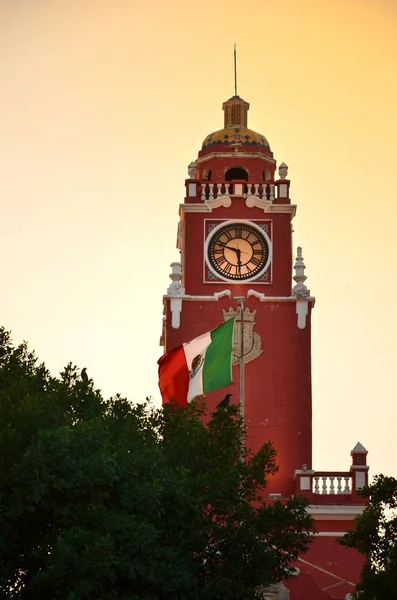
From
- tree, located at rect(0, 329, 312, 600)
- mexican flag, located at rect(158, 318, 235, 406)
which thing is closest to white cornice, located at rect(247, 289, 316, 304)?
mexican flag, located at rect(158, 318, 235, 406)

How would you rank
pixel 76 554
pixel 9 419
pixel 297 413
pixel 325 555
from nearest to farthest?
pixel 76 554 → pixel 9 419 → pixel 325 555 → pixel 297 413

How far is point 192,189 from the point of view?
6506 centimetres

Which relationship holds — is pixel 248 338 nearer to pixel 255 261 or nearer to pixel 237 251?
pixel 255 261

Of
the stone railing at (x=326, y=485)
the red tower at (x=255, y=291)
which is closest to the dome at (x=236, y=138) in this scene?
the red tower at (x=255, y=291)

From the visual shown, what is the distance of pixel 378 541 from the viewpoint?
4444 cm

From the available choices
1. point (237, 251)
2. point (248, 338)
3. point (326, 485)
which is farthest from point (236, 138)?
point (326, 485)

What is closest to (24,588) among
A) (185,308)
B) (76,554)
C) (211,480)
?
(76,554)

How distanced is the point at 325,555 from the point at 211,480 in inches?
651

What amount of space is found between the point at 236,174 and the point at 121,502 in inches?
1080

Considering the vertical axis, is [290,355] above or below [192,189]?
below

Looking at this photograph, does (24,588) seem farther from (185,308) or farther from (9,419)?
(185,308)

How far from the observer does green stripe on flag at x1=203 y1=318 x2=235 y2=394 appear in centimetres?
5378

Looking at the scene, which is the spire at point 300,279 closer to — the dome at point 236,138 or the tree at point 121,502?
the dome at point 236,138

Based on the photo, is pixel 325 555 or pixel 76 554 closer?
pixel 76 554
